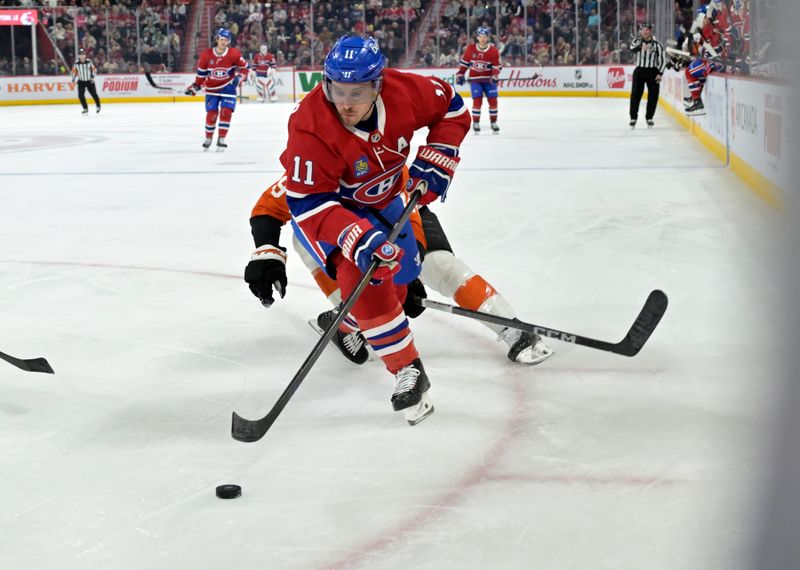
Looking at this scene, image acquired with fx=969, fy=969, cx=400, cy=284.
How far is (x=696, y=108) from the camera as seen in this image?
8867 millimetres

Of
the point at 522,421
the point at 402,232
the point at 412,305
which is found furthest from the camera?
the point at 412,305

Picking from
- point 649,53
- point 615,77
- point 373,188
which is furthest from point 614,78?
point 373,188

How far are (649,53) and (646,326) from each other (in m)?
9.06

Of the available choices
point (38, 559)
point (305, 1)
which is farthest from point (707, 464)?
point (305, 1)

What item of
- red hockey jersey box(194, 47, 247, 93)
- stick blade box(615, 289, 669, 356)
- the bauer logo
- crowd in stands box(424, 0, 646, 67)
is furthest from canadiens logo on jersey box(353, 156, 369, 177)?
crowd in stands box(424, 0, 646, 67)

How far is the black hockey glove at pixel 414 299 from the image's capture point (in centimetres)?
276

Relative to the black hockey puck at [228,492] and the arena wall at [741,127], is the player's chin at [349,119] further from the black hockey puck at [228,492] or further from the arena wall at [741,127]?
the arena wall at [741,127]

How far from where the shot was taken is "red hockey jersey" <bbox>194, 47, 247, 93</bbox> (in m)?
10.1

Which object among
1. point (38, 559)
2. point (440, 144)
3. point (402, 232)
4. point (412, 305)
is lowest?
point (38, 559)

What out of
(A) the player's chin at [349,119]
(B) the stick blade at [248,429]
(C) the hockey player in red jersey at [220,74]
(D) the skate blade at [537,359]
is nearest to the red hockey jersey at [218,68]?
(C) the hockey player in red jersey at [220,74]

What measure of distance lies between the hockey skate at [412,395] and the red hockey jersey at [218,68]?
27.2 feet

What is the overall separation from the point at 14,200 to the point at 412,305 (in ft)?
14.7

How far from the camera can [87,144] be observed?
1059cm

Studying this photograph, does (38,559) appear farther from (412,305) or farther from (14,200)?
(14,200)
